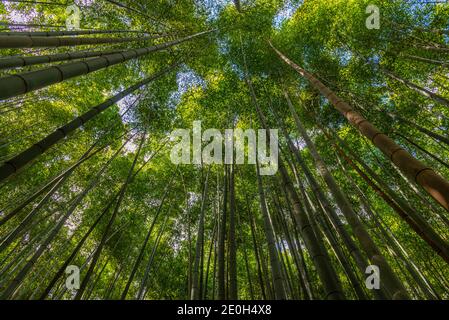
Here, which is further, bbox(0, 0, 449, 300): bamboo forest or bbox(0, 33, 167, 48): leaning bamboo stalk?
bbox(0, 0, 449, 300): bamboo forest

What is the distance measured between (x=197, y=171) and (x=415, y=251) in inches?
249

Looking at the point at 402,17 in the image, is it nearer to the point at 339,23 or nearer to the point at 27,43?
the point at 339,23

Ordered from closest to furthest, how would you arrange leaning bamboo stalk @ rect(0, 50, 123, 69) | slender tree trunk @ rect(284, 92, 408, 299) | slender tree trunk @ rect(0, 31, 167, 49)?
slender tree trunk @ rect(284, 92, 408, 299)
slender tree trunk @ rect(0, 31, 167, 49)
leaning bamboo stalk @ rect(0, 50, 123, 69)

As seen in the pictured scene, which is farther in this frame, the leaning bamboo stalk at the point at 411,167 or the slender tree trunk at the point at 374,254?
the slender tree trunk at the point at 374,254

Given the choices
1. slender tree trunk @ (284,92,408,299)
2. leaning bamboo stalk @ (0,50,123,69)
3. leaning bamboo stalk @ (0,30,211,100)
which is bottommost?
slender tree trunk @ (284,92,408,299)

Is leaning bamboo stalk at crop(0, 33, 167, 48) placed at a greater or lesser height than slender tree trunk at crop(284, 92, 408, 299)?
greater

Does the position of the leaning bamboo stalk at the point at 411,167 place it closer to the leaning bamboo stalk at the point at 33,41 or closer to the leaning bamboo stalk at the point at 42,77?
the leaning bamboo stalk at the point at 42,77

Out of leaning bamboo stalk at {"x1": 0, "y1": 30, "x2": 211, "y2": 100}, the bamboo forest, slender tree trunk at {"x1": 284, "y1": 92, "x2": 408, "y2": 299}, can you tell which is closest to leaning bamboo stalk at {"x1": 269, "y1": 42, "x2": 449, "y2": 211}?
slender tree trunk at {"x1": 284, "y1": 92, "x2": 408, "y2": 299}

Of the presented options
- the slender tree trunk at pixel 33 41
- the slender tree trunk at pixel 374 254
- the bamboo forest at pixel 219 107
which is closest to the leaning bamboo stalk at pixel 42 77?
the slender tree trunk at pixel 33 41

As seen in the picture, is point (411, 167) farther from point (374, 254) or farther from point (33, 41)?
point (33, 41)

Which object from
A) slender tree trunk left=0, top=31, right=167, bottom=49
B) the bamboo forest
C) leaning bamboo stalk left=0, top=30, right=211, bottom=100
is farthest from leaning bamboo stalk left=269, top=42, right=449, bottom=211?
the bamboo forest

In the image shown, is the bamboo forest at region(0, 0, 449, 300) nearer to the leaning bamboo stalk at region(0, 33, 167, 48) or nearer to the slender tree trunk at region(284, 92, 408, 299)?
the leaning bamboo stalk at region(0, 33, 167, 48)

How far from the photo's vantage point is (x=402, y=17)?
21.2 feet

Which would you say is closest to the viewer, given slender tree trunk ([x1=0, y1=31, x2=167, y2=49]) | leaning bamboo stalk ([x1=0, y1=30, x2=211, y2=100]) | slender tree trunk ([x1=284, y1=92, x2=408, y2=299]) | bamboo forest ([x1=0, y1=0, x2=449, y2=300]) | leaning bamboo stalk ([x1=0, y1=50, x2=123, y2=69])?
leaning bamboo stalk ([x1=0, y1=30, x2=211, y2=100])
